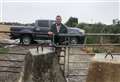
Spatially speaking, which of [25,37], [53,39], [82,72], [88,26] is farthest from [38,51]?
[88,26]

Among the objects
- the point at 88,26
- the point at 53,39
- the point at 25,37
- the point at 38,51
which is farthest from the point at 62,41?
the point at 88,26

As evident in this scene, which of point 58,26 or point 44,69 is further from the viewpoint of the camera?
point 58,26

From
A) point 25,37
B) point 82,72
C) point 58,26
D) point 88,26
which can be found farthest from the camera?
point 88,26

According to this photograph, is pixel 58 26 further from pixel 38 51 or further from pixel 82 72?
pixel 38 51

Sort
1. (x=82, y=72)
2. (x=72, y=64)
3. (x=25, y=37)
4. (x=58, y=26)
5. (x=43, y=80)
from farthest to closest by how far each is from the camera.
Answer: (x=25, y=37) < (x=72, y=64) < (x=82, y=72) < (x=58, y=26) < (x=43, y=80)

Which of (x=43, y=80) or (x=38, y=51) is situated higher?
(x=38, y=51)

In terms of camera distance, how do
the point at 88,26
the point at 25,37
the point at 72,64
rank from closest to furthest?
the point at 72,64 < the point at 25,37 < the point at 88,26

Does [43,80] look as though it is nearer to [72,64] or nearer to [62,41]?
[62,41]

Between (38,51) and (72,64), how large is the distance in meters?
4.82

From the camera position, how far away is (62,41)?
9070 mm

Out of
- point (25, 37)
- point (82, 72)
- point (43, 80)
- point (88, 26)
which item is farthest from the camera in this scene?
point (88, 26)

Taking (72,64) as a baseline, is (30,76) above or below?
above

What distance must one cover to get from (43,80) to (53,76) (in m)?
0.15

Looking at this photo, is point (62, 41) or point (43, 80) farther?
point (62, 41)
